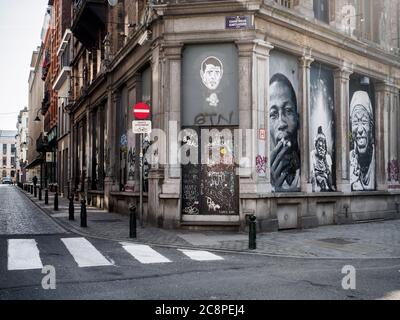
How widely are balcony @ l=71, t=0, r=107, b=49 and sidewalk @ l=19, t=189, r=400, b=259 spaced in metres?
12.7

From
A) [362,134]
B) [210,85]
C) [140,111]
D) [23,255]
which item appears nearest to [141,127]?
[140,111]

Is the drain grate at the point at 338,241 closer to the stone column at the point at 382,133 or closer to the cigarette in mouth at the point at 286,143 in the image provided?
the cigarette in mouth at the point at 286,143

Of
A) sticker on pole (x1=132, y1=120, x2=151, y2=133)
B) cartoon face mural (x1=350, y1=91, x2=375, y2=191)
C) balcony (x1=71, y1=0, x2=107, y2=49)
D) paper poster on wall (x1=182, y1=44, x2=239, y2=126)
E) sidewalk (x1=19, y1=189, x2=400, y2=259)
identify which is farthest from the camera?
balcony (x1=71, y1=0, x2=107, y2=49)

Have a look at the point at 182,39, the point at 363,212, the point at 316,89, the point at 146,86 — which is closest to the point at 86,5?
the point at 146,86

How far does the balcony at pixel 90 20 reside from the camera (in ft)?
78.3

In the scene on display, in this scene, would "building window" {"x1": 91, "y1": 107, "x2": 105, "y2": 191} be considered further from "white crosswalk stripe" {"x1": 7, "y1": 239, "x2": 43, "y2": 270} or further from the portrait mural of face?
"white crosswalk stripe" {"x1": 7, "y1": 239, "x2": 43, "y2": 270}

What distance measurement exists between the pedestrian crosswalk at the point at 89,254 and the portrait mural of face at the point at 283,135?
17.8 feet

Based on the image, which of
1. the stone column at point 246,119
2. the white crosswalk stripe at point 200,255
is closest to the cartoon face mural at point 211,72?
the stone column at point 246,119

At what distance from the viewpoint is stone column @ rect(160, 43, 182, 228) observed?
552 inches

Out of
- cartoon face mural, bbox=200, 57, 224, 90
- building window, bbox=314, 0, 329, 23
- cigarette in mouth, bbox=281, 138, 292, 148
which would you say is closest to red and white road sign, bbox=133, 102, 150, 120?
cartoon face mural, bbox=200, 57, 224, 90

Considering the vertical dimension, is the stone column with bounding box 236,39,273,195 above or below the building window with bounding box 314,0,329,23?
below

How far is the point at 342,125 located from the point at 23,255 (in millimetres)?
12278

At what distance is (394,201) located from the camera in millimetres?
19969

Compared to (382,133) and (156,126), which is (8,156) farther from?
(156,126)
